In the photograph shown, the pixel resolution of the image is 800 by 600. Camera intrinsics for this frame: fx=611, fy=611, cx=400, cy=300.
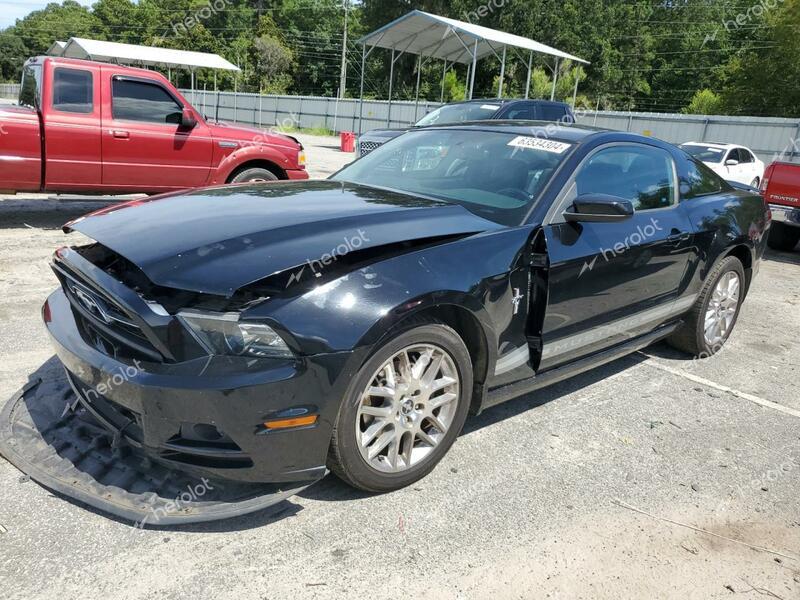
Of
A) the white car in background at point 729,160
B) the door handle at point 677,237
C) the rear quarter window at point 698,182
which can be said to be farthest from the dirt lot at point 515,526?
the white car in background at point 729,160

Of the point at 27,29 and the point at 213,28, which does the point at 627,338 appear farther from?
the point at 27,29

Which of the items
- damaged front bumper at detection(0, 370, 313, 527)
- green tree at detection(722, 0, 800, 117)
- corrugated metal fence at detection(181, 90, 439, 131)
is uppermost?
green tree at detection(722, 0, 800, 117)

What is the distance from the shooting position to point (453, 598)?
2143mm

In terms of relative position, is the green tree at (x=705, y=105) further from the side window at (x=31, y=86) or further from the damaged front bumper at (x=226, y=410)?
the damaged front bumper at (x=226, y=410)

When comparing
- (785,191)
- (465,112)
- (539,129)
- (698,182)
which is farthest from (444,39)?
(539,129)

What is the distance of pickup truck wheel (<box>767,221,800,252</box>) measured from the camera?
9.52 metres

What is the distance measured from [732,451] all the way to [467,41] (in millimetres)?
21581

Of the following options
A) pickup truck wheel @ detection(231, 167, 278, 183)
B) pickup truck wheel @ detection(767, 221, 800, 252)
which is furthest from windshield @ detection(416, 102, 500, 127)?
pickup truck wheel @ detection(767, 221, 800, 252)

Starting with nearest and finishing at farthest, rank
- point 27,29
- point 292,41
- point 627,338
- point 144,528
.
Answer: point 144,528, point 627,338, point 292,41, point 27,29

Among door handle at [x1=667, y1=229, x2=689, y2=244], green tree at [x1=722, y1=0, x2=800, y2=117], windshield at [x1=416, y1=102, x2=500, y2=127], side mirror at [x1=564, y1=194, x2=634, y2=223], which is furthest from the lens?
green tree at [x1=722, y1=0, x2=800, y2=117]

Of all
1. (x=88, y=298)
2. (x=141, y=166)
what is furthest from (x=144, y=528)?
(x=141, y=166)

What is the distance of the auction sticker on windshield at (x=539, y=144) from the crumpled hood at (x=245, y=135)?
5.29 meters

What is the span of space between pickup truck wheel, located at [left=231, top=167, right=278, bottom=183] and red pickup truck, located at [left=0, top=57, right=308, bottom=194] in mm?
14

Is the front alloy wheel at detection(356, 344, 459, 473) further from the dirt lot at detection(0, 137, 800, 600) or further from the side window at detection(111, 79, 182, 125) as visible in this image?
the side window at detection(111, 79, 182, 125)
